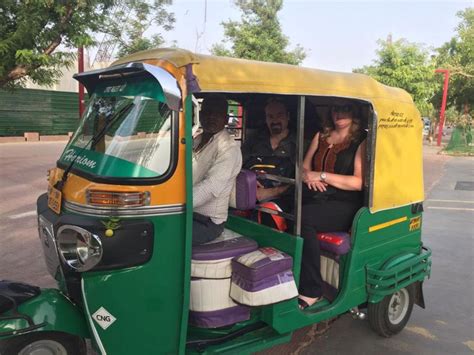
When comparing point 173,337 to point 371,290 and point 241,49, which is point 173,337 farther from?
point 241,49

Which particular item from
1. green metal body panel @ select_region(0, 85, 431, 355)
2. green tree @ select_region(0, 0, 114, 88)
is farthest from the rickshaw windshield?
green tree @ select_region(0, 0, 114, 88)

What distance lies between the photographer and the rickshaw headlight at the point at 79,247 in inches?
85.0

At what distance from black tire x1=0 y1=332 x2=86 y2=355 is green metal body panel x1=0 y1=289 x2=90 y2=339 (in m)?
0.06

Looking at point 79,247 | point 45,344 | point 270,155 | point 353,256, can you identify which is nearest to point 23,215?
point 270,155

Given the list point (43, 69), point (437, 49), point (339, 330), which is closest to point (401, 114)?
point (339, 330)

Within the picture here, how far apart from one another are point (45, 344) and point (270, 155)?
2227 millimetres

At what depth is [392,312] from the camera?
3.73 metres

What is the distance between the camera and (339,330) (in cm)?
376

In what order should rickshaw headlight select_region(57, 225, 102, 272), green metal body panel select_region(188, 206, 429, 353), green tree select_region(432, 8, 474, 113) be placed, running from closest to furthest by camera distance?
1. rickshaw headlight select_region(57, 225, 102, 272)
2. green metal body panel select_region(188, 206, 429, 353)
3. green tree select_region(432, 8, 474, 113)

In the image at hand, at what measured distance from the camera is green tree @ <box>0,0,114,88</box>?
745 cm

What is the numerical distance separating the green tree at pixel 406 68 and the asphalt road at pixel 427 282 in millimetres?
11179

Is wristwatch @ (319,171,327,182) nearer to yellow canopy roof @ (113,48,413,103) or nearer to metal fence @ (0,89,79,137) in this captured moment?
yellow canopy roof @ (113,48,413,103)

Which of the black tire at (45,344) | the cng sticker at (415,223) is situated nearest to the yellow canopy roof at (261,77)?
the cng sticker at (415,223)

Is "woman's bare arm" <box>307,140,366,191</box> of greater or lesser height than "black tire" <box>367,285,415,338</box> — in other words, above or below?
above
